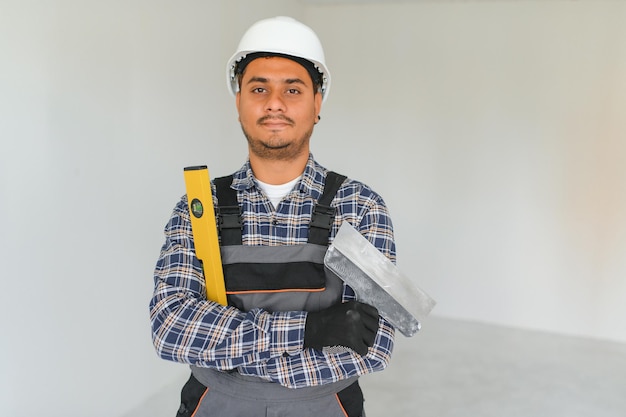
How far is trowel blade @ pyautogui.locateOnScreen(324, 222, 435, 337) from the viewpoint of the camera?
1.20 m

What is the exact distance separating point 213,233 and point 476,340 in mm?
3321

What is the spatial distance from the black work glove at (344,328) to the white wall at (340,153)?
1486mm

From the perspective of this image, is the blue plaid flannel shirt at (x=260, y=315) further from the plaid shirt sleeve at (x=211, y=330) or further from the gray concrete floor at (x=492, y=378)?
the gray concrete floor at (x=492, y=378)

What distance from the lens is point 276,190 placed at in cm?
141

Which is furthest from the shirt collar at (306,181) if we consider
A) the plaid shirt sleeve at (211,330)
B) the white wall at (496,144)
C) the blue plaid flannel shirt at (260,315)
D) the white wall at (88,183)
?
the white wall at (496,144)

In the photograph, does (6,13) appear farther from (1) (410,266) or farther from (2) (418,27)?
(1) (410,266)

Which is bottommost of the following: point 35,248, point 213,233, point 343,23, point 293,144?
point 35,248

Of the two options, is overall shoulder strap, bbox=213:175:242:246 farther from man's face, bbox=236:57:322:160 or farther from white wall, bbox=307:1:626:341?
white wall, bbox=307:1:626:341

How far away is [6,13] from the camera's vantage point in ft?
6.54

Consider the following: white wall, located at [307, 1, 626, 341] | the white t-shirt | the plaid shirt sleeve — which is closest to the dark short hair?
the white t-shirt

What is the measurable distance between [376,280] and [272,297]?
0.25m

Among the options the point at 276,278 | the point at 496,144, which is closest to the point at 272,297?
the point at 276,278

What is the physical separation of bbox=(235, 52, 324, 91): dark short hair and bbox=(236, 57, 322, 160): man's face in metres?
0.01

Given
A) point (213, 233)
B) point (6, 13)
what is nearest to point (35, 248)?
point (6, 13)
